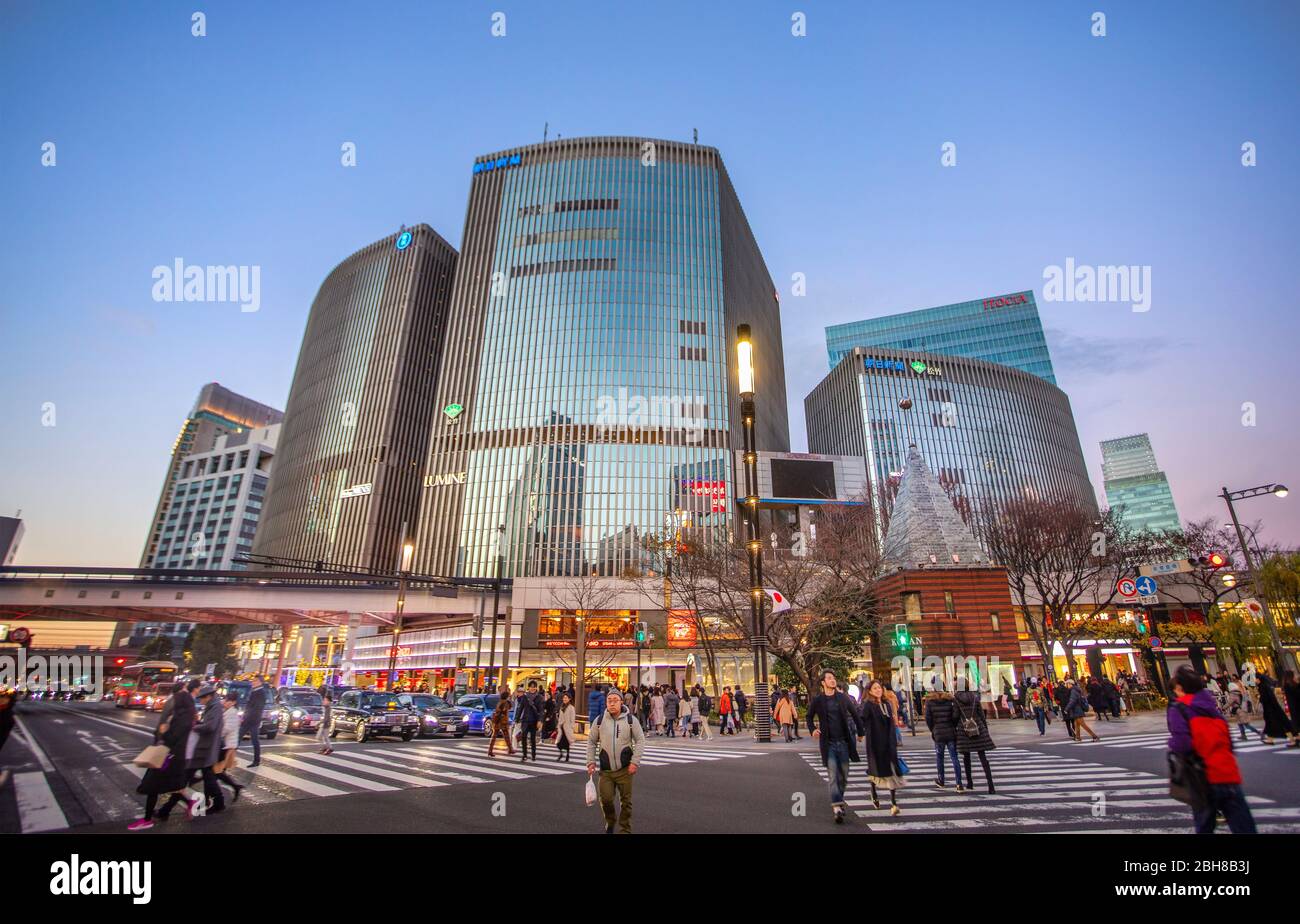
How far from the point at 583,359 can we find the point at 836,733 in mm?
79325

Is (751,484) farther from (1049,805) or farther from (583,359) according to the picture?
(583,359)

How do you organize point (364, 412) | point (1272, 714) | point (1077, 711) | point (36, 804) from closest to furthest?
point (36, 804), point (1272, 714), point (1077, 711), point (364, 412)

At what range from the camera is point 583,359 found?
280 ft

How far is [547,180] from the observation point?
96.1m

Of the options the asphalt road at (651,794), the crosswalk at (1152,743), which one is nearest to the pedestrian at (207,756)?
the asphalt road at (651,794)

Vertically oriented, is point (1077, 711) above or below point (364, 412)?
below

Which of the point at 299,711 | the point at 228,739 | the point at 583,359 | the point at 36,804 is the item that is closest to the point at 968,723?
the point at 228,739

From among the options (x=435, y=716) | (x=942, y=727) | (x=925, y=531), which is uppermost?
(x=925, y=531)

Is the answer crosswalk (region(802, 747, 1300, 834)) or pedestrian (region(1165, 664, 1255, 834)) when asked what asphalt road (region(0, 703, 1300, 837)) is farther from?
pedestrian (region(1165, 664, 1255, 834))

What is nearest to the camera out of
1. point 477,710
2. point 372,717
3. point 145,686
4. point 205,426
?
point 372,717

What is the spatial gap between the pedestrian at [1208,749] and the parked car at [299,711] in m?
29.4

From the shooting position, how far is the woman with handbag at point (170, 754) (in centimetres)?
859

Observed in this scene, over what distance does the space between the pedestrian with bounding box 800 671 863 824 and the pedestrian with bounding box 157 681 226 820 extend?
9.11m
